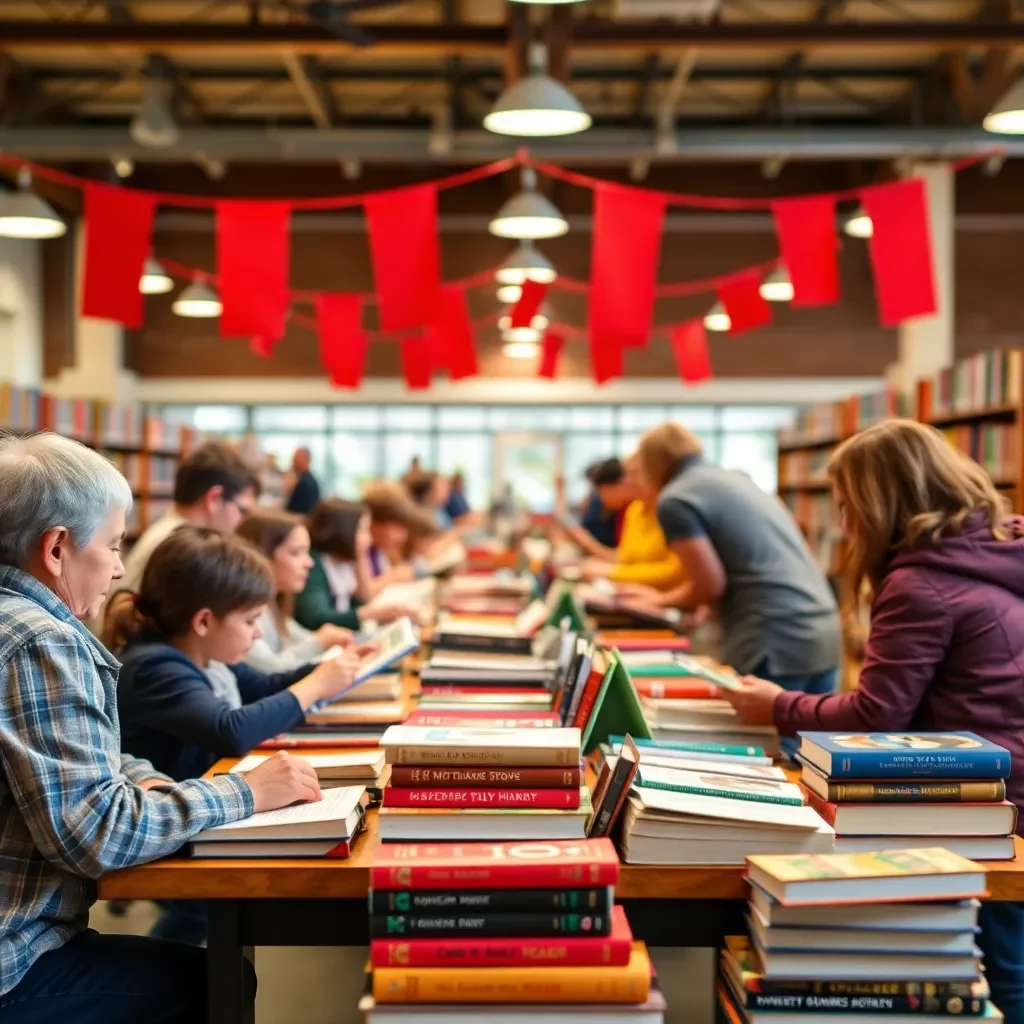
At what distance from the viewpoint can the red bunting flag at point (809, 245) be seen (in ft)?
18.5

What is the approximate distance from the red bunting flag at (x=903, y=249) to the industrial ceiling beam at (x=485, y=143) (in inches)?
228

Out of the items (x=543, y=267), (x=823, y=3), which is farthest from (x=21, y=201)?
(x=823, y=3)

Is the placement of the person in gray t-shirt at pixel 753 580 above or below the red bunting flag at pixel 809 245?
below

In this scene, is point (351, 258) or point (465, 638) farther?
point (351, 258)

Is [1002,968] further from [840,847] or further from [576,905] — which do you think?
[576,905]

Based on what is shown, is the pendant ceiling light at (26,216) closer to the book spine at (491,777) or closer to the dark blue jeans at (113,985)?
the dark blue jeans at (113,985)

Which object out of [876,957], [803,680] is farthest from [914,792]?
[803,680]

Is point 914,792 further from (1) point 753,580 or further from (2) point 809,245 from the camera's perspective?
(2) point 809,245

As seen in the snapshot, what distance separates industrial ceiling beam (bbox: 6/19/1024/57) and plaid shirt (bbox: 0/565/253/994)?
709 cm

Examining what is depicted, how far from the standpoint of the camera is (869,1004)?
154 centimetres

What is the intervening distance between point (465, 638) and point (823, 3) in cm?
848

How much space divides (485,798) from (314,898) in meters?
0.28

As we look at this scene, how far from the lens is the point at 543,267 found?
7.67m

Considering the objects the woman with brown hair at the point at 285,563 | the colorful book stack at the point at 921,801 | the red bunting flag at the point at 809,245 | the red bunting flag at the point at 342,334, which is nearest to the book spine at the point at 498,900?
the colorful book stack at the point at 921,801
